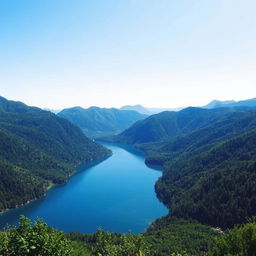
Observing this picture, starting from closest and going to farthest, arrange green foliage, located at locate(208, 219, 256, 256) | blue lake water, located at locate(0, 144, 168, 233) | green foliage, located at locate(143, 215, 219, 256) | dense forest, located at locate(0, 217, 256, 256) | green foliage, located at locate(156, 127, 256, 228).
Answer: dense forest, located at locate(0, 217, 256, 256), green foliage, located at locate(208, 219, 256, 256), green foliage, located at locate(143, 215, 219, 256), green foliage, located at locate(156, 127, 256, 228), blue lake water, located at locate(0, 144, 168, 233)

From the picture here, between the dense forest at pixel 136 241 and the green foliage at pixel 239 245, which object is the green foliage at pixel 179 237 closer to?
the dense forest at pixel 136 241

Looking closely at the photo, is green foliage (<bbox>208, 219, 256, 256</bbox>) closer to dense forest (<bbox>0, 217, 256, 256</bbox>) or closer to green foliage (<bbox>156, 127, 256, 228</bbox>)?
dense forest (<bbox>0, 217, 256, 256</bbox>)

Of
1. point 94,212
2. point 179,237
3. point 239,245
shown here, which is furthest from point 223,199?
point 239,245

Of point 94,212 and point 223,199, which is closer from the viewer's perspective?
point 223,199

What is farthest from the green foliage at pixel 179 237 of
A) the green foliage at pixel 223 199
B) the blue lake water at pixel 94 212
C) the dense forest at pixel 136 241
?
the blue lake water at pixel 94 212

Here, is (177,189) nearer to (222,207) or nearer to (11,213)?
(222,207)

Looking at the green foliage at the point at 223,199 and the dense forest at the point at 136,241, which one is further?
the green foliage at the point at 223,199

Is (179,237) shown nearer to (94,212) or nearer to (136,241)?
(94,212)

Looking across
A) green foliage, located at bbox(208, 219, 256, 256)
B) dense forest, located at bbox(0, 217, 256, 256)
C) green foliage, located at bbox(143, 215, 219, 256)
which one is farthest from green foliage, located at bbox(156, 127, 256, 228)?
green foliage, located at bbox(208, 219, 256, 256)

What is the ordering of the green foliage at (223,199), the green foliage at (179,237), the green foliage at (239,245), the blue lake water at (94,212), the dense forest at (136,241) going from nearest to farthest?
the dense forest at (136,241), the green foliage at (239,245), the green foliage at (179,237), the green foliage at (223,199), the blue lake water at (94,212)

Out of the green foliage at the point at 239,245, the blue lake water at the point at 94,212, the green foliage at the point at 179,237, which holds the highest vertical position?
the green foliage at the point at 239,245

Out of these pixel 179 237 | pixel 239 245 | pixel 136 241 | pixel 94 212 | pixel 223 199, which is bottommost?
pixel 94 212

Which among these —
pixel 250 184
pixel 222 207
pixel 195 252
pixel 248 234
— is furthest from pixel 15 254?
pixel 250 184
